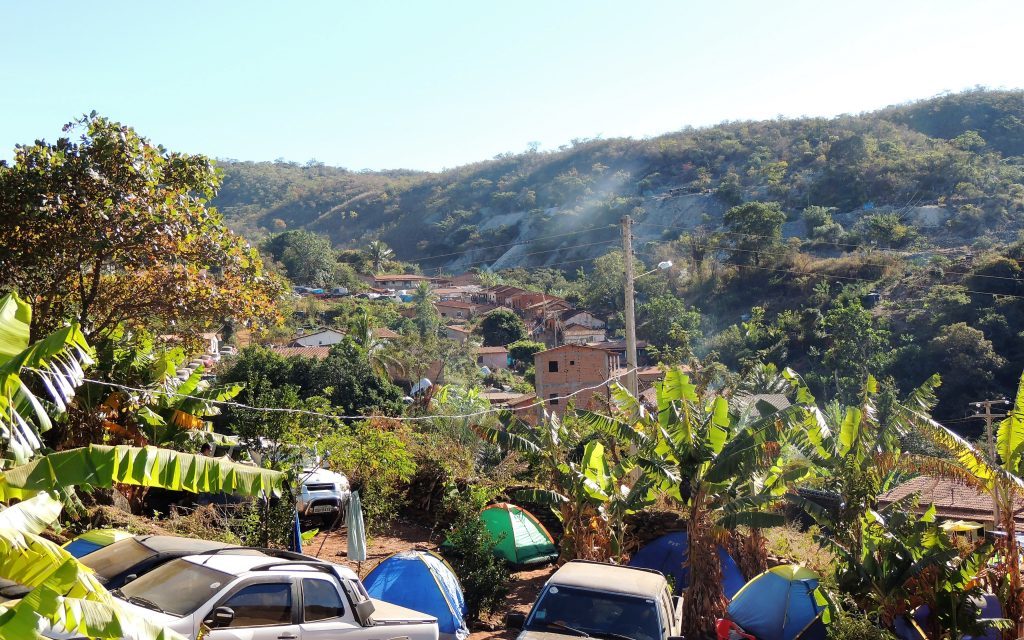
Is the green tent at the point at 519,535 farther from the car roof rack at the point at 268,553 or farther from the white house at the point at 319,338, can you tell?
the white house at the point at 319,338

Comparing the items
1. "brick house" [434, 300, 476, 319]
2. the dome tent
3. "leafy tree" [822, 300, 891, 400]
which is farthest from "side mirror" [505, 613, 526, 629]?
"brick house" [434, 300, 476, 319]

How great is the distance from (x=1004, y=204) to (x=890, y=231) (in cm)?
1524

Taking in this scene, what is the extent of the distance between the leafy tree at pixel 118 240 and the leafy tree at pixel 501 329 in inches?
2028

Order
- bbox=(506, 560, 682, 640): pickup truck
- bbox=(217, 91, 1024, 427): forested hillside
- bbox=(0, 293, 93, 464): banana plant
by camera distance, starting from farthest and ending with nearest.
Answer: bbox=(217, 91, 1024, 427): forested hillside
bbox=(506, 560, 682, 640): pickup truck
bbox=(0, 293, 93, 464): banana plant

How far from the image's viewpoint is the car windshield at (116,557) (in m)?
7.86

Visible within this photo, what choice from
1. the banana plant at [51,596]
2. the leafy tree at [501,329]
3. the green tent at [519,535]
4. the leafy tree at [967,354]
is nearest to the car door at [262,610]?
the banana plant at [51,596]

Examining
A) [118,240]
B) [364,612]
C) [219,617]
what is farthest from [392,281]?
[219,617]

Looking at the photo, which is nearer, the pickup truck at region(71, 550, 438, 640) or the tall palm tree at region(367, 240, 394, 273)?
the pickup truck at region(71, 550, 438, 640)

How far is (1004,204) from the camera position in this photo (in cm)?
8125

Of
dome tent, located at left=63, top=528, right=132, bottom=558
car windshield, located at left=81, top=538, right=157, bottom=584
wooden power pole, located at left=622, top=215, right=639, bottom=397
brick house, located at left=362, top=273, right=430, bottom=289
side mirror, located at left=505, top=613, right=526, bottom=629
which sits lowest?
brick house, located at left=362, top=273, right=430, bottom=289

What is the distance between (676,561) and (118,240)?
1079cm

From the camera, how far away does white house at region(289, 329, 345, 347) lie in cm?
5403

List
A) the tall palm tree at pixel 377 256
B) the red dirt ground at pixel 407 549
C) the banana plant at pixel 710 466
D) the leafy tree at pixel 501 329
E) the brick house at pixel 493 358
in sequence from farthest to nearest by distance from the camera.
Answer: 1. the tall palm tree at pixel 377 256
2. the leafy tree at pixel 501 329
3. the brick house at pixel 493 358
4. the banana plant at pixel 710 466
5. the red dirt ground at pixel 407 549

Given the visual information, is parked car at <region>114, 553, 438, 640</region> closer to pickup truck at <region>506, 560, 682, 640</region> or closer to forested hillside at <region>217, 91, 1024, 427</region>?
pickup truck at <region>506, 560, 682, 640</region>
